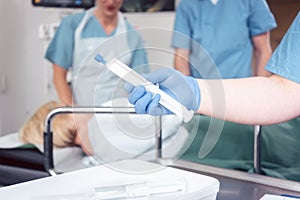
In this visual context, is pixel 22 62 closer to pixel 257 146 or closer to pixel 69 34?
pixel 69 34

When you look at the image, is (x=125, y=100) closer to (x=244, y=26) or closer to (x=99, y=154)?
(x=99, y=154)

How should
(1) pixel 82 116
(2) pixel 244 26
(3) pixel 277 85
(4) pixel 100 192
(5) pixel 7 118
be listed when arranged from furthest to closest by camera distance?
(5) pixel 7 118 → (2) pixel 244 26 → (1) pixel 82 116 → (3) pixel 277 85 → (4) pixel 100 192

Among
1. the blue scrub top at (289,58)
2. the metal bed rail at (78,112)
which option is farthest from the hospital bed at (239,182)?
the blue scrub top at (289,58)

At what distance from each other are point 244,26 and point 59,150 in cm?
93

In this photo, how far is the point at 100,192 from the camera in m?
0.76

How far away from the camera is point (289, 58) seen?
3.07ft

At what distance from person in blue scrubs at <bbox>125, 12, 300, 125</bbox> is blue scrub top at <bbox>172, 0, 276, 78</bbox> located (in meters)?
1.01

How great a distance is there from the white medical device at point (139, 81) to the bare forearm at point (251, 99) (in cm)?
12

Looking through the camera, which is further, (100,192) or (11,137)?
(11,137)

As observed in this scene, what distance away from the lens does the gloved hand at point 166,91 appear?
761mm

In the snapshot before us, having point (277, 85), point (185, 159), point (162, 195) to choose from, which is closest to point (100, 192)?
point (162, 195)

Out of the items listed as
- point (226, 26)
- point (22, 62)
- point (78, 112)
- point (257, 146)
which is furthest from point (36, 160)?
point (22, 62)

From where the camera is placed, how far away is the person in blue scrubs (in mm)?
829

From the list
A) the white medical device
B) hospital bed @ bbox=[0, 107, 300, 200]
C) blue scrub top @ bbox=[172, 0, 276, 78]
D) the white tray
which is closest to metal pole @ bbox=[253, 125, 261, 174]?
hospital bed @ bbox=[0, 107, 300, 200]
